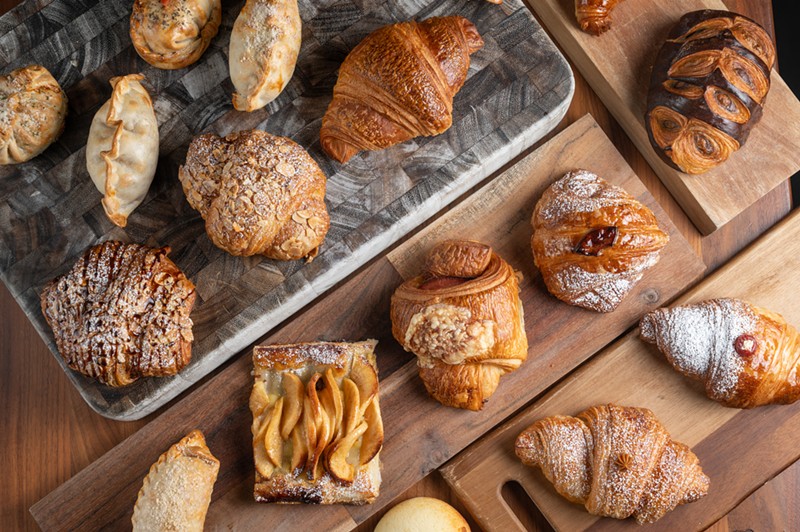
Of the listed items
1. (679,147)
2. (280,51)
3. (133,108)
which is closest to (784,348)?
(679,147)

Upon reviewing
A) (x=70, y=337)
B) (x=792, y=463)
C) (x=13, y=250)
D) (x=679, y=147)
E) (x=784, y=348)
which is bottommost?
(x=792, y=463)

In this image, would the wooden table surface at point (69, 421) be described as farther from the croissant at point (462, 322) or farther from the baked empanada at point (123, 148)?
the baked empanada at point (123, 148)

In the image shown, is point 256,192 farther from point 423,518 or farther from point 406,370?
point 423,518

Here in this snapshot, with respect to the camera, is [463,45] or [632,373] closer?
[463,45]

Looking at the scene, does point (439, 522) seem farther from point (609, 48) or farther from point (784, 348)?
point (609, 48)

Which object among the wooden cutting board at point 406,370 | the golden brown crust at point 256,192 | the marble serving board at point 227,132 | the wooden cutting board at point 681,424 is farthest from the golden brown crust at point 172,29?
the wooden cutting board at point 681,424

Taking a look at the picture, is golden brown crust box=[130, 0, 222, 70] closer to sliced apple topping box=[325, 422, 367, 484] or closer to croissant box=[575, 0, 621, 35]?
croissant box=[575, 0, 621, 35]
